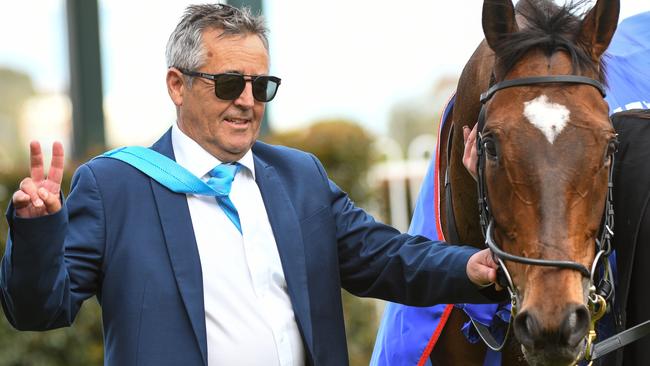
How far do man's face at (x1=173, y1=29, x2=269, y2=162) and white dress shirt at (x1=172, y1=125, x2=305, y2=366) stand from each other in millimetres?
62

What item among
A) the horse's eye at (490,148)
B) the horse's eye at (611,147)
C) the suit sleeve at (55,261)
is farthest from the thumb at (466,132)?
the suit sleeve at (55,261)

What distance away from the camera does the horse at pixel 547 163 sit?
102 inches

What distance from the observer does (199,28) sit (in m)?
3.23

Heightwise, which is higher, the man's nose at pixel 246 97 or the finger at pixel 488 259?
the man's nose at pixel 246 97

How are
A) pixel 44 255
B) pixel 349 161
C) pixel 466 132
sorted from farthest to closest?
pixel 349 161 → pixel 466 132 → pixel 44 255

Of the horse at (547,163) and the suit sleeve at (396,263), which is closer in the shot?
the horse at (547,163)

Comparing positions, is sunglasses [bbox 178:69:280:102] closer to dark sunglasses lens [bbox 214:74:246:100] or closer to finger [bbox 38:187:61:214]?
dark sunglasses lens [bbox 214:74:246:100]

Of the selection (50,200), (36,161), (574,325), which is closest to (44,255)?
(50,200)

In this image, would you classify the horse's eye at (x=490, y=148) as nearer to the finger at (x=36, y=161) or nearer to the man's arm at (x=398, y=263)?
the man's arm at (x=398, y=263)

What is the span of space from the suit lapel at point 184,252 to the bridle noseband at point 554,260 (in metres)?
0.78

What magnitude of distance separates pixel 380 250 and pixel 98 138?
17.2 ft

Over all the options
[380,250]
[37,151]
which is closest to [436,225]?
[380,250]

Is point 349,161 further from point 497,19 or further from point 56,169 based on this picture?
point 56,169

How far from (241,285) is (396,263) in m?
0.50
